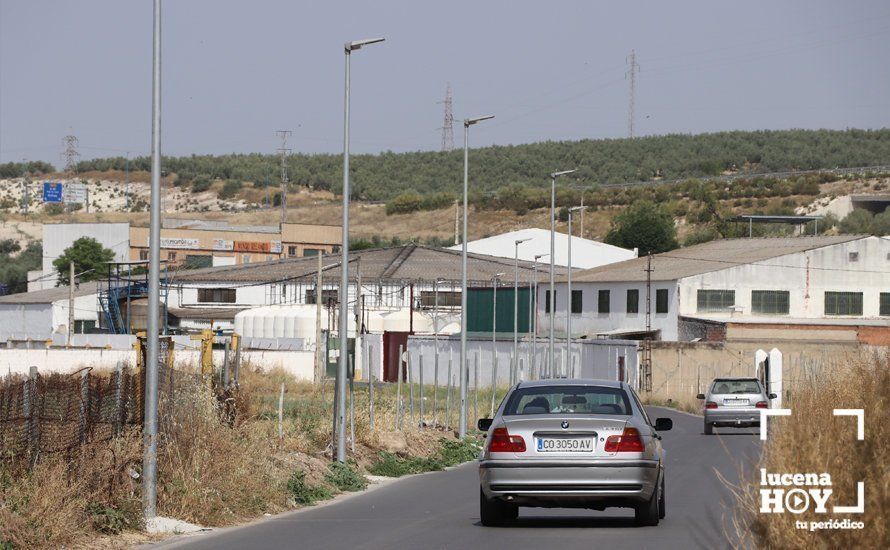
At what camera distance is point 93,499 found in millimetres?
16562

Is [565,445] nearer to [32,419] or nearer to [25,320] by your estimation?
[32,419]

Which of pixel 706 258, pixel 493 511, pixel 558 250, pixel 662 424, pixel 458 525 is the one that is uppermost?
pixel 558 250

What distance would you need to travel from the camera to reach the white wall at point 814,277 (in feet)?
276

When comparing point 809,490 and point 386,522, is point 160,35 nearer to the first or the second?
point 386,522

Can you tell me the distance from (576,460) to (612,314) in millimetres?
72603

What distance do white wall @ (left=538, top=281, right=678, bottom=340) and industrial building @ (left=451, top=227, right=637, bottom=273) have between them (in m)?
17.0

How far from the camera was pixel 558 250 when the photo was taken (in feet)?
384

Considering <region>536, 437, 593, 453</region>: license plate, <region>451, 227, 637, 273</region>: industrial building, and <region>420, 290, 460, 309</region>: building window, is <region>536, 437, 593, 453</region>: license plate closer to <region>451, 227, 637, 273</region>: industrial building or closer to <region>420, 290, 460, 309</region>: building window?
<region>420, 290, 460, 309</region>: building window

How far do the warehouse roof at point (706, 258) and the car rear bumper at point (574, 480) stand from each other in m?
66.8

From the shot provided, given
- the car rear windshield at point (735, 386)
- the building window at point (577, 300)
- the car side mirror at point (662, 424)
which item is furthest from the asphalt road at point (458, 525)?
the building window at point (577, 300)

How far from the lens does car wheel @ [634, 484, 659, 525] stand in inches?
662

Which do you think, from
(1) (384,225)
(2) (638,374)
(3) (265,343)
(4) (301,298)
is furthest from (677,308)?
(1) (384,225)

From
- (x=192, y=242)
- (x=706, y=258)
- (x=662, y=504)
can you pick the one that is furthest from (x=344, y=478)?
(x=192, y=242)

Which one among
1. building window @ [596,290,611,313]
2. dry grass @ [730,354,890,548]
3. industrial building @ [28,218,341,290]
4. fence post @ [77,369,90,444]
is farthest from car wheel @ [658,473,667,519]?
industrial building @ [28,218,341,290]
